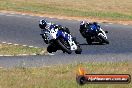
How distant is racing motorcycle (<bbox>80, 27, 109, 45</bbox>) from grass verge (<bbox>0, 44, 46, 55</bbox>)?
248 centimetres

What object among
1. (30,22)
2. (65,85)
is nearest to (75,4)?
(30,22)

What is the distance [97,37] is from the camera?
73.7 ft

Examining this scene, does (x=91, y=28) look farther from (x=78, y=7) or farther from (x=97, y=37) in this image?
(x=78, y=7)

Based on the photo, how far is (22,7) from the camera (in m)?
36.0

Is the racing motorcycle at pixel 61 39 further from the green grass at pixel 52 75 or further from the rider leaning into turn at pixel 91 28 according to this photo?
the green grass at pixel 52 75

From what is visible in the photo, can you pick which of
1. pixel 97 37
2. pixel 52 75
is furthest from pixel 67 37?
pixel 52 75

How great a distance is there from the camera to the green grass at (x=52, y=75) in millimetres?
10977

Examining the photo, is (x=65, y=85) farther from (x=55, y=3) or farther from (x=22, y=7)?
(x=55, y=3)

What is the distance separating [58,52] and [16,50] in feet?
7.43

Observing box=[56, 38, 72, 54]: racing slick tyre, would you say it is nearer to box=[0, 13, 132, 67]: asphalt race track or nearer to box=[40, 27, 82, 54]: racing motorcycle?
box=[40, 27, 82, 54]: racing motorcycle

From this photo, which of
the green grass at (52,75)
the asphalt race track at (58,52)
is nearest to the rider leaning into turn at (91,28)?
the asphalt race track at (58,52)

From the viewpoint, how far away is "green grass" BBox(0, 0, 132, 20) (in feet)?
111

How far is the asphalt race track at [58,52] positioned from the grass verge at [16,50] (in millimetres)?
1365

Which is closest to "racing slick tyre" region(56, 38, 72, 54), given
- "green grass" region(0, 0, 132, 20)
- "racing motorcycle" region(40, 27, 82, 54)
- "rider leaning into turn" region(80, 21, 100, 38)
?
"racing motorcycle" region(40, 27, 82, 54)
